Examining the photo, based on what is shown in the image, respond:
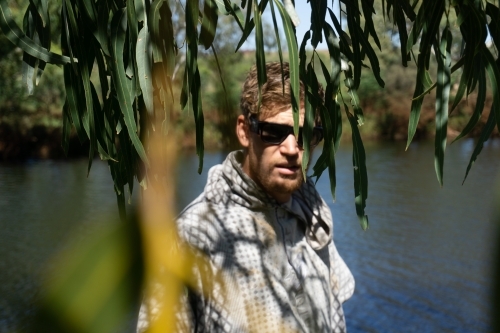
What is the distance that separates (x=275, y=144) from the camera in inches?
47.4

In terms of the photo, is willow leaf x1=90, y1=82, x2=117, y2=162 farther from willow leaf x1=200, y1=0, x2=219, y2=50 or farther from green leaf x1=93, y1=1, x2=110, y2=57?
willow leaf x1=200, y1=0, x2=219, y2=50

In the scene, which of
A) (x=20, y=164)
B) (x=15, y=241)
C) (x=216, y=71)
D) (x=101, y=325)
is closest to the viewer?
(x=101, y=325)

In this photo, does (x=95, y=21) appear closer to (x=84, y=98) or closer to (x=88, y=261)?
(x=84, y=98)

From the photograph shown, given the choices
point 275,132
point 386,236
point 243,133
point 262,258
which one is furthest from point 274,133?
point 386,236

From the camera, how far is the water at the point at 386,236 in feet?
16.4

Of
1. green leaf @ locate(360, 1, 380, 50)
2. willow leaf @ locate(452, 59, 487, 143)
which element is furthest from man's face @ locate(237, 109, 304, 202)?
willow leaf @ locate(452, 59, 487, 143)

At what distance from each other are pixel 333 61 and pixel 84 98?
0.31 metres

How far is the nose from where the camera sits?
3.90 feet

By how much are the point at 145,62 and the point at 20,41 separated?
0.49ft

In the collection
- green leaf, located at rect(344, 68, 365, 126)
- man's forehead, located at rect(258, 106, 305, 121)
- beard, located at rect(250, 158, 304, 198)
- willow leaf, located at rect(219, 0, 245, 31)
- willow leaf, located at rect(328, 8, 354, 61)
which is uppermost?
willow leaf, located at rect(219, 0, 245, 31)

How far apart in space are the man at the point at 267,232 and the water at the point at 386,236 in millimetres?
1433

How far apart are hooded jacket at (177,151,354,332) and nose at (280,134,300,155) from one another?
8cm

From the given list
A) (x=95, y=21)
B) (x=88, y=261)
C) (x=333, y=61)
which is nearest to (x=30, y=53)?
(x=95, y=21)

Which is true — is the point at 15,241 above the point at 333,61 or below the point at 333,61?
below
